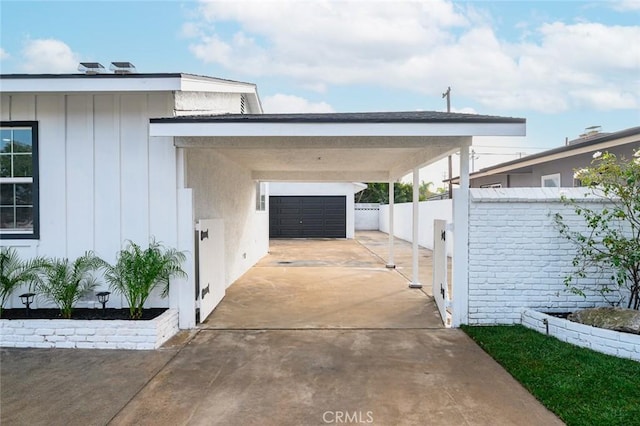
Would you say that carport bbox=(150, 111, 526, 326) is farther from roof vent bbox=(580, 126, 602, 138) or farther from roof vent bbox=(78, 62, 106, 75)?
roof vent bbox=(580, 126, 602, 138)

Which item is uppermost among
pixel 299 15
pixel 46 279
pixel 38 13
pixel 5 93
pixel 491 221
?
pixel 299 15

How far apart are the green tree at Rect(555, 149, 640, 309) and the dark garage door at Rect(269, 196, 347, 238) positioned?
14.6 metres

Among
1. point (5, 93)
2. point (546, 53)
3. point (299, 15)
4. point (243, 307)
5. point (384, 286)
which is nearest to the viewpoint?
point (5, 93)

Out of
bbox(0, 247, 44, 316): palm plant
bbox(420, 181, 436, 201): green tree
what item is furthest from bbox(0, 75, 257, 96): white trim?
bbox(420, 181, 436, 201): green tree

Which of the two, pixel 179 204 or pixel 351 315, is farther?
pixel 351 315

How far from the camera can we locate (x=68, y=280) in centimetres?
476

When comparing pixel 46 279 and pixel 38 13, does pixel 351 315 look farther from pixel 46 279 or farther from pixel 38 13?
pixel 38 13

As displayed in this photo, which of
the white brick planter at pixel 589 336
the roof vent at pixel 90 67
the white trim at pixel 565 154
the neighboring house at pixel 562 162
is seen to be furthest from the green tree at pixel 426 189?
the roof vent at pixel 90 67

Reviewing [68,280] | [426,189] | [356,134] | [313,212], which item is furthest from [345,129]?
[426,189]

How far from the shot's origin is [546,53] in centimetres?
1220

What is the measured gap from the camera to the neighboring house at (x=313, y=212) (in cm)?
1895

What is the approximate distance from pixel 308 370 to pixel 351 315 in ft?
6.64

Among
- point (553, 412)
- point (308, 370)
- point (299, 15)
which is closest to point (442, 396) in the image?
point (553, 412)

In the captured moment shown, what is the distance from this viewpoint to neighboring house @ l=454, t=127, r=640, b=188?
6.86 meters
